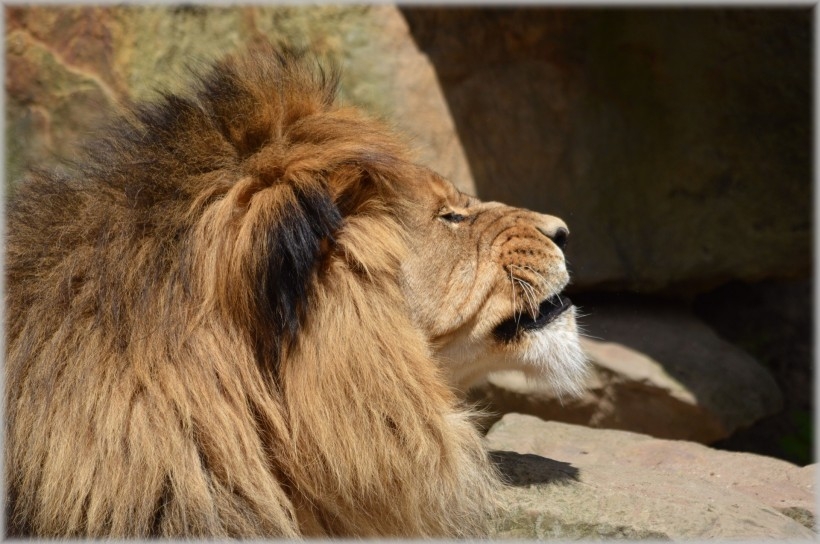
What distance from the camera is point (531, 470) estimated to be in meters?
3.09

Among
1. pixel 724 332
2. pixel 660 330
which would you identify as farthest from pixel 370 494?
pixel 724 332

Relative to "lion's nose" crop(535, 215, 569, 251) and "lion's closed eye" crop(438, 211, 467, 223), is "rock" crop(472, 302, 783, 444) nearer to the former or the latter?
"lion's nose" crop(535, 215, 569, 251)

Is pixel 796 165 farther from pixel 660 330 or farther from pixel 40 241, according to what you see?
pixel 40 241

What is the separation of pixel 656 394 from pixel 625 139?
137 centimetres

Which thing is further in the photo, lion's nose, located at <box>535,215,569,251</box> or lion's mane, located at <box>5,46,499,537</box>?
lion's nose, located at <box>535,215,569,251</box>

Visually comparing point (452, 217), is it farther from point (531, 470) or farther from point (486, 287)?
point (531, 470)

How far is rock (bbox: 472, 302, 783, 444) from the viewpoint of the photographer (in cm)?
486

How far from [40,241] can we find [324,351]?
32.7 inches

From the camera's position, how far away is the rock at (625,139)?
17.3 ft

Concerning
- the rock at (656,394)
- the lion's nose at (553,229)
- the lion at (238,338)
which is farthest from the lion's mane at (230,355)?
the rock at (656,394)

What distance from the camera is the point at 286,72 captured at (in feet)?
9.39

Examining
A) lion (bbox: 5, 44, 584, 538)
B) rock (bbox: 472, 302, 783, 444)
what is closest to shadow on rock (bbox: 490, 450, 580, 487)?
lion (bbox: 5, 44, 584, 538)

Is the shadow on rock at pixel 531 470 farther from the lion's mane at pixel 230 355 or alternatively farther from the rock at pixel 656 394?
the rock at pixel 656 394

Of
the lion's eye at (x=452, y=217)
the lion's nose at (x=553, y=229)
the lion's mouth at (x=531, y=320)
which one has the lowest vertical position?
the lion's mouth at (x=531, y=320)
